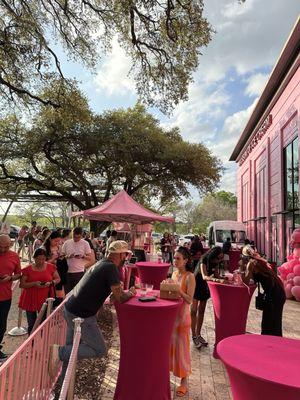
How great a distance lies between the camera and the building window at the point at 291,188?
15394mm

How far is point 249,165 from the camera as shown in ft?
95.8

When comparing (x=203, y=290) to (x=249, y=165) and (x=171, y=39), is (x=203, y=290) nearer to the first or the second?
(x=171, y=39)

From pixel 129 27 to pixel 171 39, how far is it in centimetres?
150

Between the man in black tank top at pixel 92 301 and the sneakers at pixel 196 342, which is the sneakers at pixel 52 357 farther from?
the sneakers at pixel 196 342

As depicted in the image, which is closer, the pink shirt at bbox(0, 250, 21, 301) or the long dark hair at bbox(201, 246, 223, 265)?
the pink shirt at bbox(0, 250, 21, 301)

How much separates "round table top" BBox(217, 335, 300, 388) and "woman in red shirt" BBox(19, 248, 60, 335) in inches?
127

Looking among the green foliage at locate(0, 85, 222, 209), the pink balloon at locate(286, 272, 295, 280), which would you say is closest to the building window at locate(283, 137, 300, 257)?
the pink balloon at locate(286, 272, 295, 280)

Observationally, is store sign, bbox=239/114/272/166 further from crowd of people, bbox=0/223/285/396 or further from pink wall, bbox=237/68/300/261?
crowd of people, bbox=0/223/285/396

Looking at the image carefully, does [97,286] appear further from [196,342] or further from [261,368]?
[196,342]

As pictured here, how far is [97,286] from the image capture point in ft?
11.9

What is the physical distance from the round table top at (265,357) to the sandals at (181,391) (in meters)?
1.71

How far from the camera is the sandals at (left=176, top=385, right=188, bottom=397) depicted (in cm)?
414

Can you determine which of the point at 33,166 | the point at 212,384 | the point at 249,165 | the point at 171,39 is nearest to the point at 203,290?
the point at 212,384

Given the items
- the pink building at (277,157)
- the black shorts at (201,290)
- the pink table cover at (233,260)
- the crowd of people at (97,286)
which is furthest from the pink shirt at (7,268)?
the pink building at (277,157)
